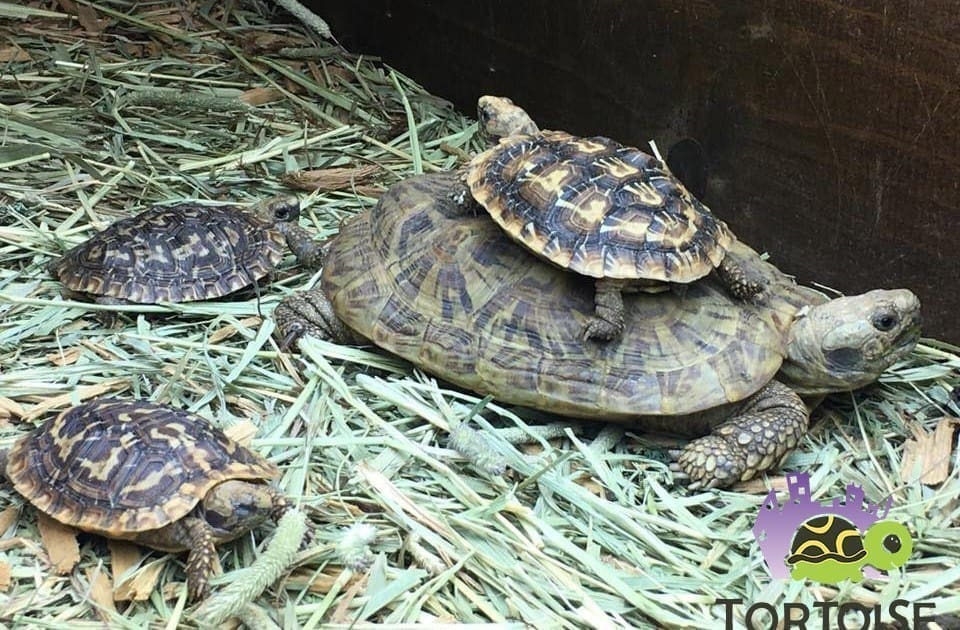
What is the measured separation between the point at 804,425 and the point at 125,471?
7.57 feet

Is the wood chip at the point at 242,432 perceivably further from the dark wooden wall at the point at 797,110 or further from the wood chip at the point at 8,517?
the dark wooden wall at the point at 797,110

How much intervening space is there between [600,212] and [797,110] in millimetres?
1207

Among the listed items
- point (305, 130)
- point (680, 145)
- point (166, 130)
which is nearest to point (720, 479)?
point (680, 145)

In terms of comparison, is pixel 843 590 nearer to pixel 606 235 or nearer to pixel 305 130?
pixel 606 235

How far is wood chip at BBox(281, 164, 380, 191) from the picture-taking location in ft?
17.1

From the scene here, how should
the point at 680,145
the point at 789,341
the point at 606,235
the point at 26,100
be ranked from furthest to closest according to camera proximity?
the point at 26,100
the point at 680,145
the point at 789,341
the point at 606,235

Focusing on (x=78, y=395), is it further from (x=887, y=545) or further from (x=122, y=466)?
(x=887, y=545)

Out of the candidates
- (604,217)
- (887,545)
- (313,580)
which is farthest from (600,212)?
(313,580)

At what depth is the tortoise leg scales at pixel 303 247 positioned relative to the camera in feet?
15.1

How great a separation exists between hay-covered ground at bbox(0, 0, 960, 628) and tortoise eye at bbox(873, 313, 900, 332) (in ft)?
1.38

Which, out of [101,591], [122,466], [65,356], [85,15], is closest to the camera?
[101,591]

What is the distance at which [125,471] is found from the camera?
304cm

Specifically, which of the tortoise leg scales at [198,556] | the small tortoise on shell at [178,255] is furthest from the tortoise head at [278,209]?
the tortoise leg scales at [198,556]

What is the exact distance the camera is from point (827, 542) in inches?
124
